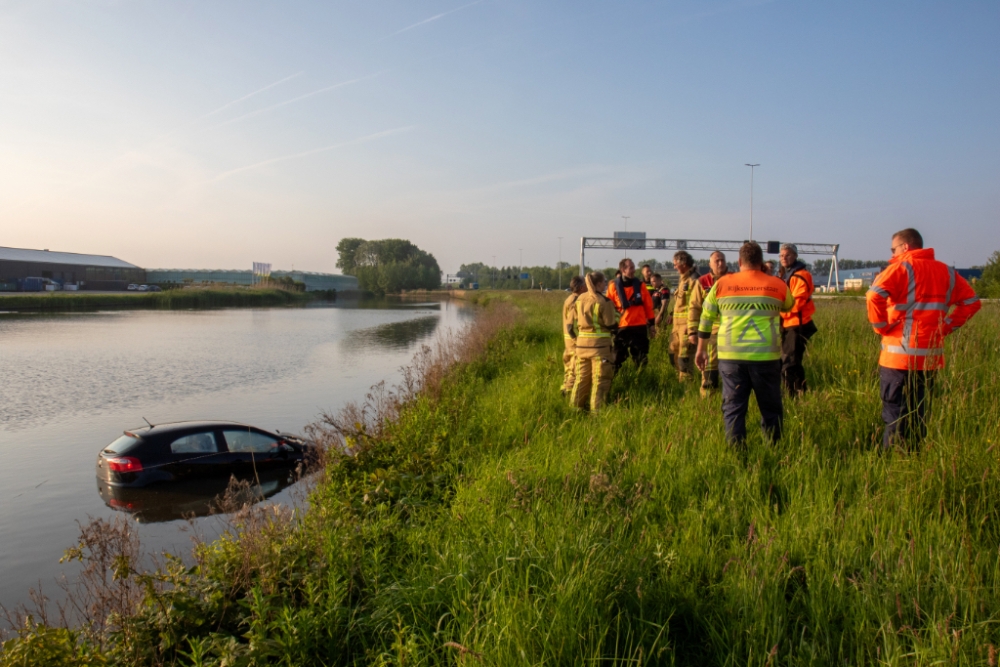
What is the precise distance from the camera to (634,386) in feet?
28.8

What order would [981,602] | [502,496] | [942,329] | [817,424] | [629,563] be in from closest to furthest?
1. [981,602]
2. [629,563]
3. [502,496]
4. [942,329]
5. [817,424]

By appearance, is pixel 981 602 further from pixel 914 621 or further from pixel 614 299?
pixel 614 299

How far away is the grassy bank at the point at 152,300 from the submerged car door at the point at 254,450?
59.2 meters

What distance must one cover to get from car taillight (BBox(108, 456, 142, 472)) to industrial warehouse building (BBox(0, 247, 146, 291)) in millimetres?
84417

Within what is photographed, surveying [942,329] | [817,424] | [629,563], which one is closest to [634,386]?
[817,424]

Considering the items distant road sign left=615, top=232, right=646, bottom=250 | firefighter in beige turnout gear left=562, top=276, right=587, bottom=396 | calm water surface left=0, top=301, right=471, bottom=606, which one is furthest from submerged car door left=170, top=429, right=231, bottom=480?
distant road sign left=615, top=232, right=646, bottom=250

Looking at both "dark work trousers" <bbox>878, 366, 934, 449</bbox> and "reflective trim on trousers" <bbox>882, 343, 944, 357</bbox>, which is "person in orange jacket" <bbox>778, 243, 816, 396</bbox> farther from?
"reflective trim on trousers" <bbox>882, 343, 944, 357</bbox>

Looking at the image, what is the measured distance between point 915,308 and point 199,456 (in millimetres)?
10134

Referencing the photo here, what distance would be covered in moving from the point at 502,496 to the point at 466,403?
494 cm

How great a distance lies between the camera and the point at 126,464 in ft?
31.5

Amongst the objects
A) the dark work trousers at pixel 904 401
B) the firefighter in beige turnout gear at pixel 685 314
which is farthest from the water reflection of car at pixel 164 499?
the dark work trousers at pixel 904 401

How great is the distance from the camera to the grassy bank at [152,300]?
57.6 meters

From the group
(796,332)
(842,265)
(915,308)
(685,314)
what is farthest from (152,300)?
(842,265)

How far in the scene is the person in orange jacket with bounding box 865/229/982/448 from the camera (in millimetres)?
4859
